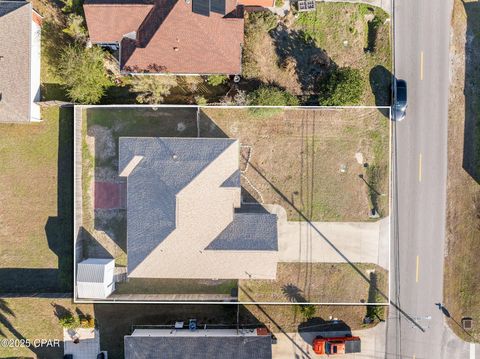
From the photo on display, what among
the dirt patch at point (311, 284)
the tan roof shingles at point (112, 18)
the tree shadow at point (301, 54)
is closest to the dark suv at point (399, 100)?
the tree shadow at point (301, 54)

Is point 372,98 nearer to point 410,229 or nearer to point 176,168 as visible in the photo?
point 410,229

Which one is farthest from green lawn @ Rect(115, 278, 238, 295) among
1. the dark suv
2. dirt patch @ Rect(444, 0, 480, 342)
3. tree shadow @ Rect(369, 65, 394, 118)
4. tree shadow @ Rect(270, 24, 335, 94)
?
tree shadow @ Rect(369, 65, 394, 118)

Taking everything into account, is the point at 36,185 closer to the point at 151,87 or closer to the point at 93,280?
the point at 93,280

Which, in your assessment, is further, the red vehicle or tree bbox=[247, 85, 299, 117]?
the red vehicle

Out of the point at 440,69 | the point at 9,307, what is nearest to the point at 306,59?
the point at 440,69

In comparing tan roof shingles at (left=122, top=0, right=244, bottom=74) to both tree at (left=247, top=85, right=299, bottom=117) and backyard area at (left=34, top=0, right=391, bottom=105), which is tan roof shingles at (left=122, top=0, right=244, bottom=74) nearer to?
backyard area at (left=34, top=0, right=391, bottom=105)

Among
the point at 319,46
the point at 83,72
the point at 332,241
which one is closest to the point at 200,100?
the point at 83,72

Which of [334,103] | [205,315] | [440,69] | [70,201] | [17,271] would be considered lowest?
[205,315]
